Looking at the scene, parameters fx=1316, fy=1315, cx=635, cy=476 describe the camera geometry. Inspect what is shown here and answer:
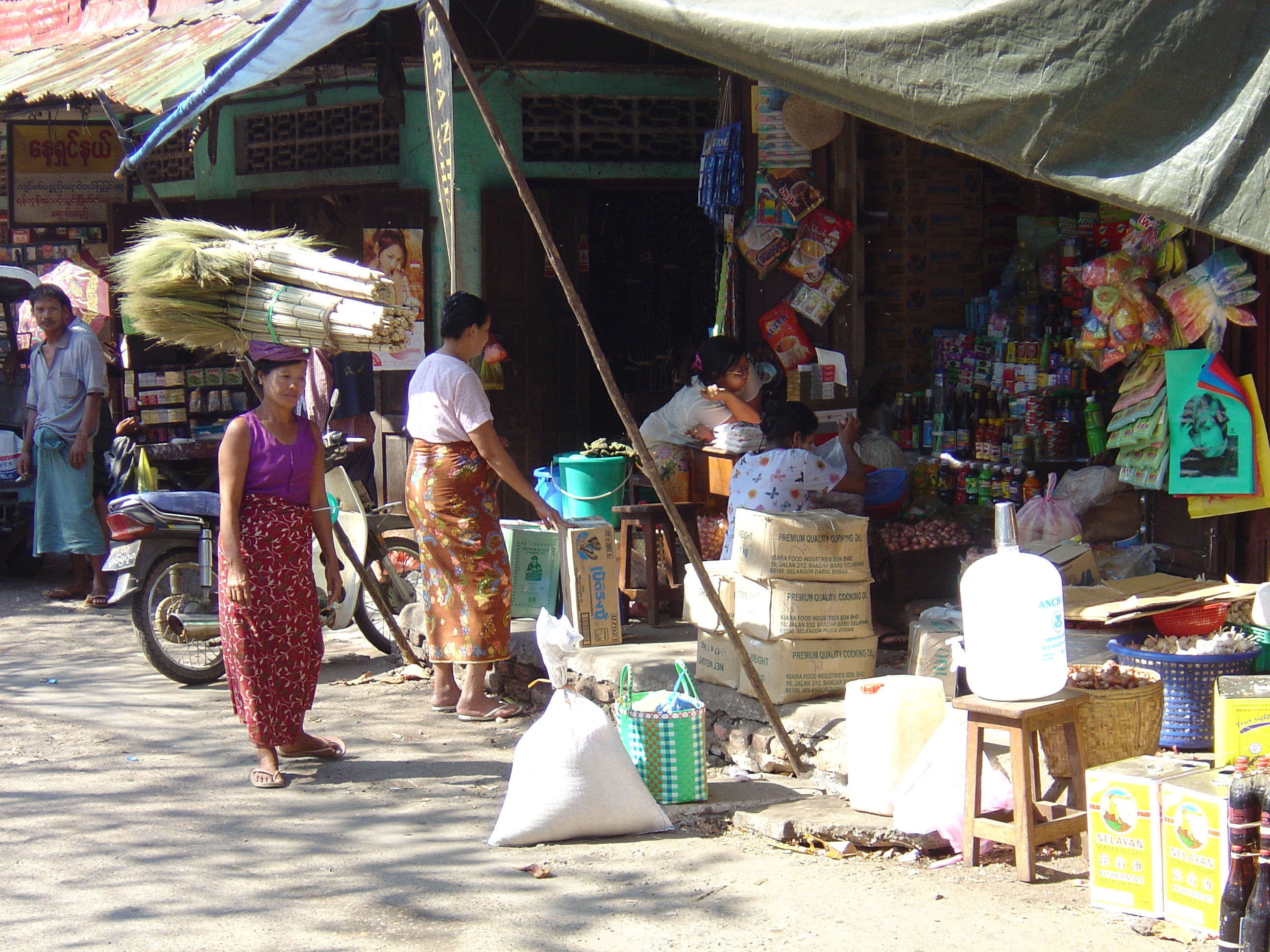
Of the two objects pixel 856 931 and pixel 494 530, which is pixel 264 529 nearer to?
pixel 494 530

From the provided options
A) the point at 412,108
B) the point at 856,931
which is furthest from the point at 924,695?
the point at 412,108

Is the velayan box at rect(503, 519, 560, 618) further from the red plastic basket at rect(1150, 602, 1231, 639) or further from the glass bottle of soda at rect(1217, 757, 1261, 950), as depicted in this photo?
the glass bottle of soda at rect(1217, 757, 1261, 950)

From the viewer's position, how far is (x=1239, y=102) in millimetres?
3248

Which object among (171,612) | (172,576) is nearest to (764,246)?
(172,576)

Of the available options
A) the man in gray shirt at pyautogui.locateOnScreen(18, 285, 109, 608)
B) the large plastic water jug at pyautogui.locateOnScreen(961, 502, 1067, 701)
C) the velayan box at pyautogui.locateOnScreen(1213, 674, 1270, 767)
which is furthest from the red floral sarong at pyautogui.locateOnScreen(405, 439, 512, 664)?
the man in gray shirt at pyautogui.locateOnScreen(18, 285, 109, 608)

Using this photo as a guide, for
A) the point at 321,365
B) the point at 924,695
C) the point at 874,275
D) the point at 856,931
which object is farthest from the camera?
the point at 321,365

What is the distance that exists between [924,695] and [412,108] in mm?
6312

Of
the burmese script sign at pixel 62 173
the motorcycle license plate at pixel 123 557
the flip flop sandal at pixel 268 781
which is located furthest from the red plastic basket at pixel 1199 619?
the burmese script sign at pixel 62 173

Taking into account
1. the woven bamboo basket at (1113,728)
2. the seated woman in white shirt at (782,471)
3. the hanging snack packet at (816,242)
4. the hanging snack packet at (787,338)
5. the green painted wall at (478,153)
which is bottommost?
the woven bamboo basket at (1113,728)

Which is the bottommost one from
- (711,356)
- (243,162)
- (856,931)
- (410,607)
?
(856,931)

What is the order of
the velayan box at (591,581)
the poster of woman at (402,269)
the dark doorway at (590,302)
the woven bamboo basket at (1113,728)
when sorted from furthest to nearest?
the dark doorway at (590,302), the poster of woman at (402,269), the velayan box at (591,581), the woven bamboo basket at (1113,728)

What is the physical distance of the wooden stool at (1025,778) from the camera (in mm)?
3875

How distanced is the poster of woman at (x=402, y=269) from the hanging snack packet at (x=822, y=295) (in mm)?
2931

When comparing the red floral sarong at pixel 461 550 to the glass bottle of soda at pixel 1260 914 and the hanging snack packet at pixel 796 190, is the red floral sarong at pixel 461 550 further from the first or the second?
the glass bottle of soda at pixel 1260 914
